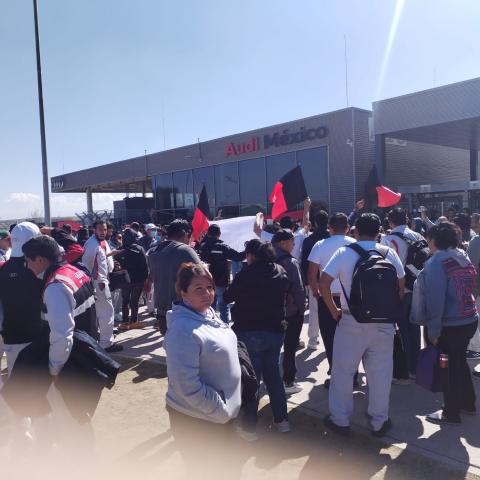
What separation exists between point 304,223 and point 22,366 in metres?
4.53

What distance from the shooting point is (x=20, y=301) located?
3318 millimetres

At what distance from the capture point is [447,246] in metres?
3.86

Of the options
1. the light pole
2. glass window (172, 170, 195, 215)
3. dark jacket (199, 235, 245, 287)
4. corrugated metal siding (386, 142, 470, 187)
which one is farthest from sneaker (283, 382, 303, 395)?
glass window (172, 170, 195, 215)

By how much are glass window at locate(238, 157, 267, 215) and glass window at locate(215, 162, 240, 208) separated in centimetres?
37

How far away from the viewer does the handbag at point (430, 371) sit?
3814 mm

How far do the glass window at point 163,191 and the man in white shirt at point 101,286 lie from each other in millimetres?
20883

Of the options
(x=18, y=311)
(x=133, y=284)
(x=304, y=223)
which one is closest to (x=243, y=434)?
(x=18, y=311)

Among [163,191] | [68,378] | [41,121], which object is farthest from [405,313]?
[163,191]

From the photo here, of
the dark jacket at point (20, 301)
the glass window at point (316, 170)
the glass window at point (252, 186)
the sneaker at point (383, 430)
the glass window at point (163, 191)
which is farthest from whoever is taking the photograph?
the glass window at point (163, 191)

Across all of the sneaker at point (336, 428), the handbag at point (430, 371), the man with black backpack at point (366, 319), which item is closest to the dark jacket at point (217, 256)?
the man with black backpack at point (366, 319)

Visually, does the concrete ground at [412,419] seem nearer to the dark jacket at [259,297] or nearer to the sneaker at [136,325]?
the dark jacket at [259,297]

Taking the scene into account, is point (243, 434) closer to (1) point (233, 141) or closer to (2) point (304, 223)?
(2) point (304, 223)

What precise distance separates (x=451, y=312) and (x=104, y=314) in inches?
185

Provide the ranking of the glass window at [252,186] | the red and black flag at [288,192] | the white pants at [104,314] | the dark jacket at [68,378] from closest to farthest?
the dark jacket at [68,378] → the white pants at [104,314] → the red and black flag at [288,192] → the glass window at [252,186]
